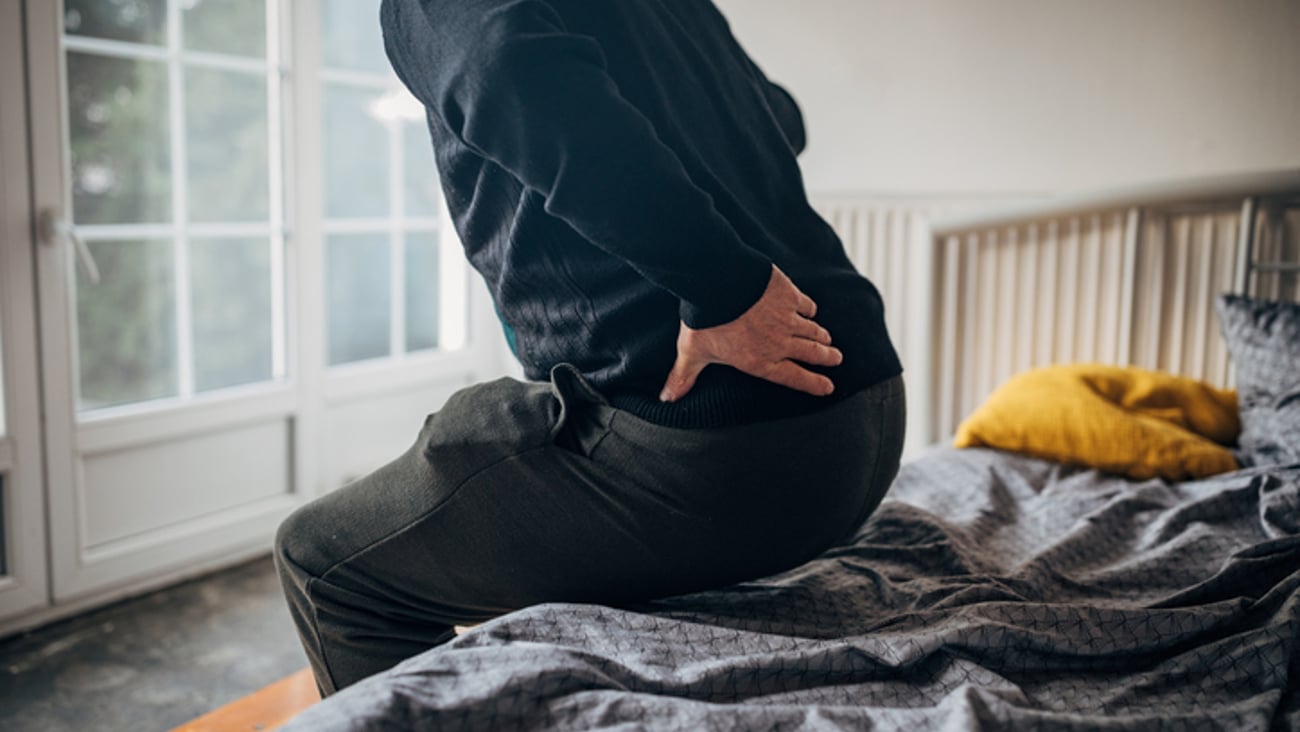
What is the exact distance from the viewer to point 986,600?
1.13 metres

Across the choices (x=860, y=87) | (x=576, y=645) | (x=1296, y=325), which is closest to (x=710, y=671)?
(x=576, y=645)

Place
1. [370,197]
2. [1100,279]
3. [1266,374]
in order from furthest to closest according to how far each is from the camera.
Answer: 1. [370,197]
2. [1100,279]
3. [1266,374]

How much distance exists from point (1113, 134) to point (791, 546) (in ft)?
5.51

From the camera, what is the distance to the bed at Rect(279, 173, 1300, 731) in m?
0.81

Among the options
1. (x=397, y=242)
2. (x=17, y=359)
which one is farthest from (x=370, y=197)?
(x=17, y=359)

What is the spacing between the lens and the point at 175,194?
2418 mm

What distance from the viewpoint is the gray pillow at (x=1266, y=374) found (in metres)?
1.65

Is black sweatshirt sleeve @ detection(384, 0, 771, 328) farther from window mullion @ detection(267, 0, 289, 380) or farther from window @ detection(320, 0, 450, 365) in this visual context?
window @ detection(320, 0, 450, 365)

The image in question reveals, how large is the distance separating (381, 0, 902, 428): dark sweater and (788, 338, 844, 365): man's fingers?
0.07 feet

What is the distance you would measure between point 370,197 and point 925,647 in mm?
2412

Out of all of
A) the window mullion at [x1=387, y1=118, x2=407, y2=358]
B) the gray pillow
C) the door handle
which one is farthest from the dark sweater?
the window mullion at [x1=387, y1=118, x2=407, y2=358]

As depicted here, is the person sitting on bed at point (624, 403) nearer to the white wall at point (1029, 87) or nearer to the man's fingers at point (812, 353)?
the man's fingers at point (812, 353)

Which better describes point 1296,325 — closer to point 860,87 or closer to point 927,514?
point 927,514

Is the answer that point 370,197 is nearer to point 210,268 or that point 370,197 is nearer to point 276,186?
point 276,186
